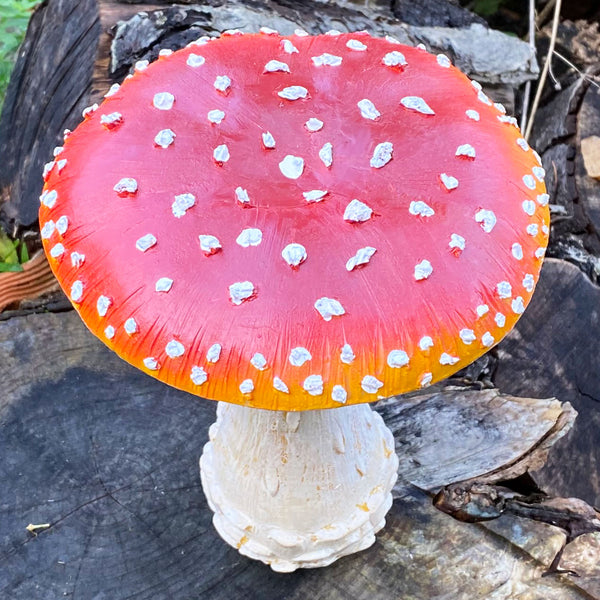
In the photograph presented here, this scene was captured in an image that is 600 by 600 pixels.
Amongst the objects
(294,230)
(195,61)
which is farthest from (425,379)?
(195,61)

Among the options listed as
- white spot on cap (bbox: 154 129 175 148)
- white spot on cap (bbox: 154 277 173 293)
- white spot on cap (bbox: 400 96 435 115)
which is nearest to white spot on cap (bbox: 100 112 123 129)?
white spot on cap (bbox: 154 129 175 148)

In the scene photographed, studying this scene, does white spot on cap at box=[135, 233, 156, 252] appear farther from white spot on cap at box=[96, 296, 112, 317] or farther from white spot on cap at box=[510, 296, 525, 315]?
white spot on cap at box=[510, 296, 525, 315]

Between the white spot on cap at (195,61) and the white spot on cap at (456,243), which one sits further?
the white spot on cap at (195,61)

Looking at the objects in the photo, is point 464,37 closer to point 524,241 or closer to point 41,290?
point 524,241

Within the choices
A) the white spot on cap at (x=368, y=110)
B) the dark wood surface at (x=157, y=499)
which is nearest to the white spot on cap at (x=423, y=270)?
the white spot on cap at (x=368, y=110)

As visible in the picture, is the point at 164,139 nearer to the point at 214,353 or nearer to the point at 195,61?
the point at 195,61

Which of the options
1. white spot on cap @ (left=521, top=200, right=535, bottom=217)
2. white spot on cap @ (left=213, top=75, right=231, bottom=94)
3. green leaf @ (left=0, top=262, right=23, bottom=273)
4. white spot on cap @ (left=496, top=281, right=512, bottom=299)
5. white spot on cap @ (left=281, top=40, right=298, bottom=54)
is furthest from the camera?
green leaf @ (left=0, top=262, right=23, bottom=273)

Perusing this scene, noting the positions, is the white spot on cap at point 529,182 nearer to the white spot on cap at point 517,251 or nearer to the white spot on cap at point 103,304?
the white spot on cap at point 517,251

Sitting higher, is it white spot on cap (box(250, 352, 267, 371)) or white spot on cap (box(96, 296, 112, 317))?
white spot on cap (box(250, 352, 267, 371))
